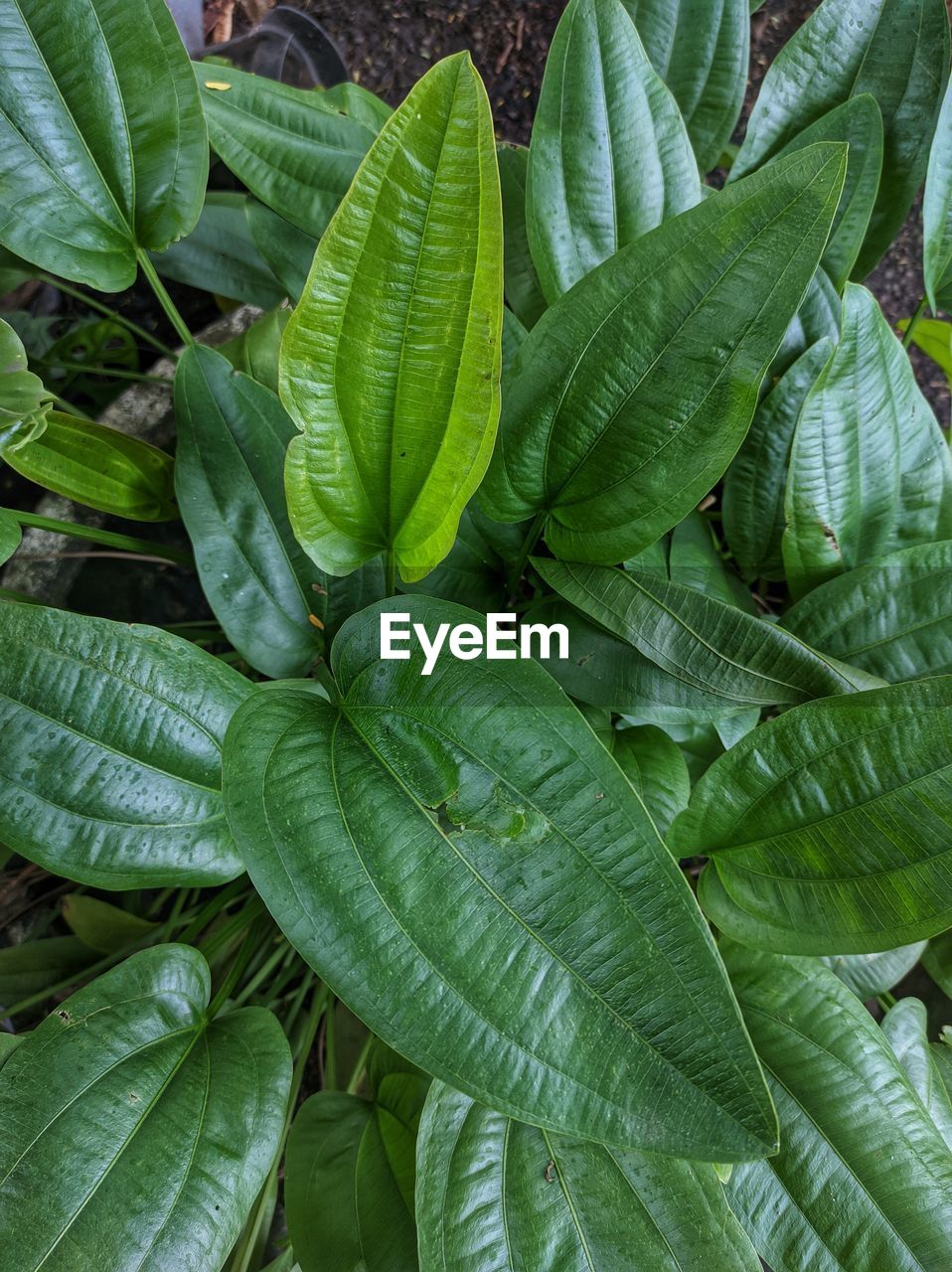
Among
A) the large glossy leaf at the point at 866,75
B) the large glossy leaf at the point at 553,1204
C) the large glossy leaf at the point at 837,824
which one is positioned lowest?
the large glossy leaf at the point at 553,1204

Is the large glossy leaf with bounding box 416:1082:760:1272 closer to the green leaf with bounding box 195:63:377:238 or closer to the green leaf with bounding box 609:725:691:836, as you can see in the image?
the green leaf with bounding box 609:725:691:836

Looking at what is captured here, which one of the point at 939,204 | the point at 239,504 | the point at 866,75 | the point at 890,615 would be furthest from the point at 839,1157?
the point at 866,75

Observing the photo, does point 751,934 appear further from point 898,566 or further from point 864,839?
point 898,566

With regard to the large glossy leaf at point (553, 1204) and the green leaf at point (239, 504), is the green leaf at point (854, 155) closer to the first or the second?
the green leaf at point (239, 504)

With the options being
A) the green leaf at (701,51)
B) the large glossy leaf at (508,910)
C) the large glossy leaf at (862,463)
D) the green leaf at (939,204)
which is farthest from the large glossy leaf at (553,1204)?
the green leaf at (701,51)

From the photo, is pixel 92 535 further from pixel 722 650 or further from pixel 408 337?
pixel 722 650
